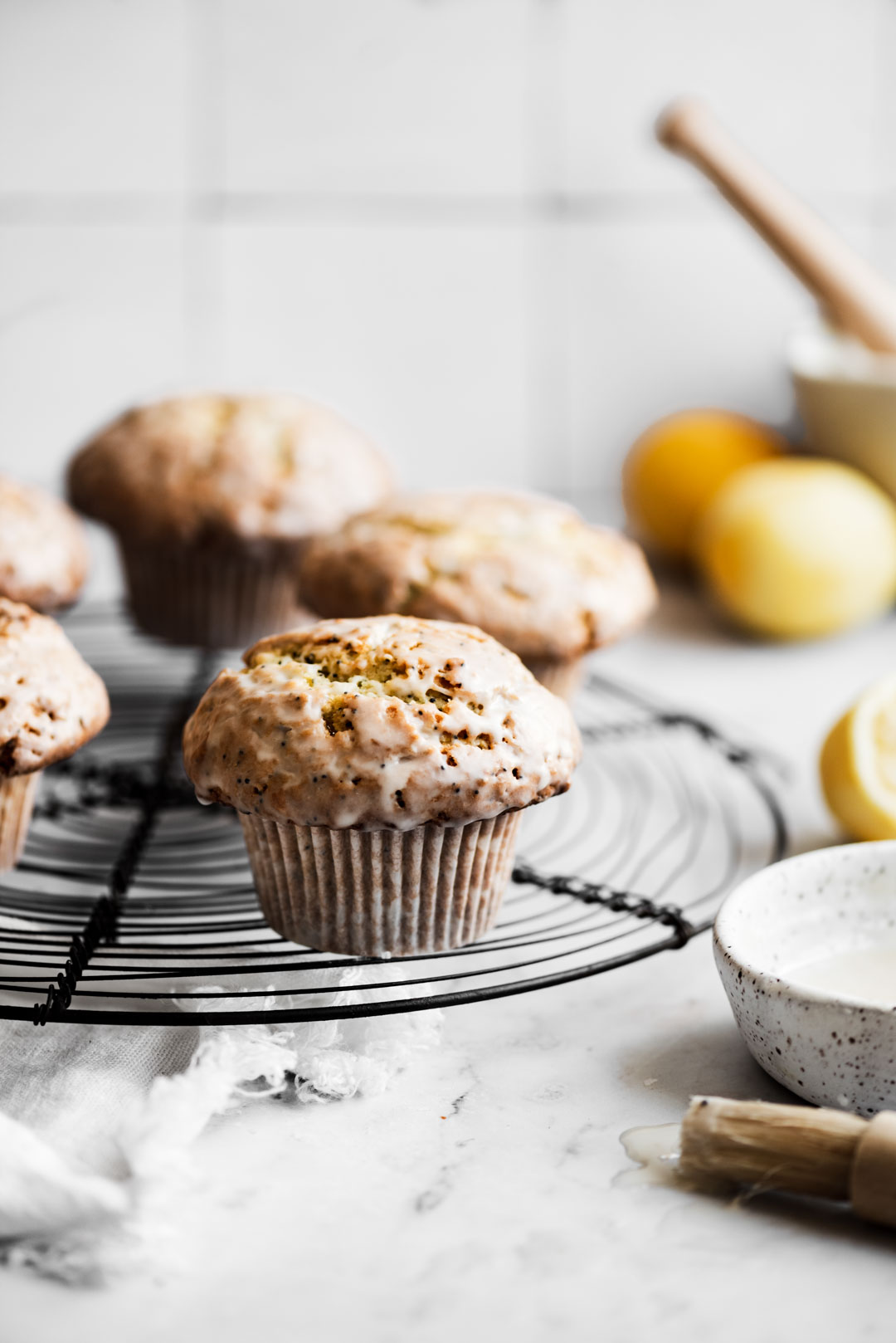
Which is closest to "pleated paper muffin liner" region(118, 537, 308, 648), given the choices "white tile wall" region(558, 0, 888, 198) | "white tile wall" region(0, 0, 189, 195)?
"white tile wall" region(0, 0, 189, 195)

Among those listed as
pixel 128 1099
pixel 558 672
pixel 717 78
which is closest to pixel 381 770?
pixel 128 1099

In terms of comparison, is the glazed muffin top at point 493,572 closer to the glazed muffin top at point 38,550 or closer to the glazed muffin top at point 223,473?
the glazed muffin top at point 223,473

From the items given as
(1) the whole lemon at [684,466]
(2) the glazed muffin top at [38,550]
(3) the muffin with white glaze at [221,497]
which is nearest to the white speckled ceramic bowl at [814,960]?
(3) the muffin with white glaze at [221,497]

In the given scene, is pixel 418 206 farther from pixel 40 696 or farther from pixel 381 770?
pixel 381 770

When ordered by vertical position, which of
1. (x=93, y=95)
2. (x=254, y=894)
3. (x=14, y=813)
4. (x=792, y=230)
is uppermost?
(x=93, y=95)

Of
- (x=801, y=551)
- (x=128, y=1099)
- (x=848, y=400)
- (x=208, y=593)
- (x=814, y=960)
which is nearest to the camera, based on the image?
(x=128, y=1099)

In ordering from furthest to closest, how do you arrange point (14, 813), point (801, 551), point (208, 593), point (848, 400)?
point (848, 400) → point (801, 551) → point (208, 593) → point (14, 813)

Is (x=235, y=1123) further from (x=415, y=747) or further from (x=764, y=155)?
(x=764, y=155)

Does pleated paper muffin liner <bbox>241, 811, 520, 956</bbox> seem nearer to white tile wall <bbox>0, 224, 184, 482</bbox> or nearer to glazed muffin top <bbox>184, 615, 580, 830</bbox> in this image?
glazed muffin top <bbox>184, 615, 580, 830</bbox>
